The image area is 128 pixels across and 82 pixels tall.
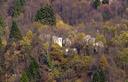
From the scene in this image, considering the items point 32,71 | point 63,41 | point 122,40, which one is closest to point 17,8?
point 63,41

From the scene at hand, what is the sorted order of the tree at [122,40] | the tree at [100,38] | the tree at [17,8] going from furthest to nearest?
the tree at [17,8], the tree at [100,38], the tree at [122,40]

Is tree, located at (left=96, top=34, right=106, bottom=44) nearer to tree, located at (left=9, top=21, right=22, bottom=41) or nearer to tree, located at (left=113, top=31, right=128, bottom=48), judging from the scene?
tree, located at (left=113, top=31, right=128, bottom=48)

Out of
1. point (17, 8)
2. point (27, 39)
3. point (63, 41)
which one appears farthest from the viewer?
point (17, 8)

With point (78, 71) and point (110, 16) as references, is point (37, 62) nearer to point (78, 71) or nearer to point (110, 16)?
point (78, 71)

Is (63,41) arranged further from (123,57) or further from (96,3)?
(96,3)

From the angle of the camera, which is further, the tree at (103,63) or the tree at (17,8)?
the tree at (17,8)

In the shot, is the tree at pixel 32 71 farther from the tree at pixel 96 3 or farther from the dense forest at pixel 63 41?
the tree at pixel 96 3

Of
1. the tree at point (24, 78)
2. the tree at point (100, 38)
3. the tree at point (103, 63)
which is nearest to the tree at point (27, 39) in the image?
the tree at point (24, 78)
